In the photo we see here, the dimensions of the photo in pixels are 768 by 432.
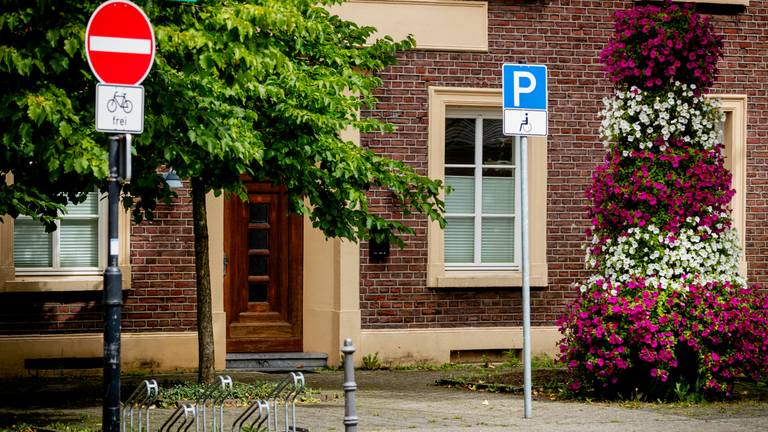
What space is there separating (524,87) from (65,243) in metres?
6.54

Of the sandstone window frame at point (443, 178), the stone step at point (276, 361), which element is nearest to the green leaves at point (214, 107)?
the sandstone window frame at point (443, 178)

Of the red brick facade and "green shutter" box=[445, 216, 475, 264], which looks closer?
the red brick facade

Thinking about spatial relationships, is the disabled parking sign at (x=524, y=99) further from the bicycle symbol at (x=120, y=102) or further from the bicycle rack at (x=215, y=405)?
the bicycle symbol at (x=120, y=102)

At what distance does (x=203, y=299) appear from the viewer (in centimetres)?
1312

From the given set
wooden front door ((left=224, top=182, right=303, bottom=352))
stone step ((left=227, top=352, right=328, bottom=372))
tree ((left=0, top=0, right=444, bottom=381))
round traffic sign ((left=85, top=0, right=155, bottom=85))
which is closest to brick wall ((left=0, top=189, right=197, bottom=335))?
stone step ((left=227, top=352, right=328, bottom=372))

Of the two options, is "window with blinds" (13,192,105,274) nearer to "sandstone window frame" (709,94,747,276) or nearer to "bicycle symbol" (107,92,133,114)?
"bicycle symbol" (107,92,133,114)

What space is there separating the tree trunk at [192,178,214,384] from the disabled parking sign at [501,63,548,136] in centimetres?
332

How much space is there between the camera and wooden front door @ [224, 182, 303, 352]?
16812 mm

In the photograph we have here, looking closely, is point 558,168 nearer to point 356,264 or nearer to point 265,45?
point 356,264

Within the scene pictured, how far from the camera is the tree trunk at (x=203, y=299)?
1304cm

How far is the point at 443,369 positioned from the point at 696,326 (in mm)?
4609

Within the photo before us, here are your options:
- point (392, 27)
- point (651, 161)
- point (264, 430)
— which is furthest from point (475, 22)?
point (264, 430)

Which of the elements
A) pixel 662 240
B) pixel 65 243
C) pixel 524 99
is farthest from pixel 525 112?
pixel 65 243

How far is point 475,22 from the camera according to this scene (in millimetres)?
16859
